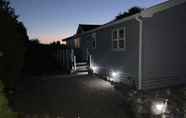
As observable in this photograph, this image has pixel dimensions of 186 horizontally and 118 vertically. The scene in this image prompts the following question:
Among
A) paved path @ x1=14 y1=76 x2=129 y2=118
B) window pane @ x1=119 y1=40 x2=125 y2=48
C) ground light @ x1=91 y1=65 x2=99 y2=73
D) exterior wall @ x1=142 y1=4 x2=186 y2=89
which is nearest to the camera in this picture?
paved path @ x1=14 y1=76 x2=129 y2=118

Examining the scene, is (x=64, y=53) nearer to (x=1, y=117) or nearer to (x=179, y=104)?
(x=179, y=104)

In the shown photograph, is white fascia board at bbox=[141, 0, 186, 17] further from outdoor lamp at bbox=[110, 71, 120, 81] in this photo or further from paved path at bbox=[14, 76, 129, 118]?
outdoor lamp at bbox=[110, 71, 120, 81]

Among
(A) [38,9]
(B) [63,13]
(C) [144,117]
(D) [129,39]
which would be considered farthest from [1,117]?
(B) [63,13]

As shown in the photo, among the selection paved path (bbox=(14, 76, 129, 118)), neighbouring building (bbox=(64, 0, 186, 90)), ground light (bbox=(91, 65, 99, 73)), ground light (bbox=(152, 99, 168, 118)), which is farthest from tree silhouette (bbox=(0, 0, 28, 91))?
ground light (bbox=(91, 65, 99, 73))

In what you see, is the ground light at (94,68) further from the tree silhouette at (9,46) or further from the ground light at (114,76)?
the tree silhouette at (9,46)

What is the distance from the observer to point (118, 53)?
38.4 feet

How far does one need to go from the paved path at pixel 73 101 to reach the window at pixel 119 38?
248 cm

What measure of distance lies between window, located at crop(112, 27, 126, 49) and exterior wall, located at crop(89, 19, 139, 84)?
0.82ft

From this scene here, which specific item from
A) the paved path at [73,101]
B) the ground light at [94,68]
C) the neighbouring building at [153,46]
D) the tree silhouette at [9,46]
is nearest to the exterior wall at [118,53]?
the neighbouring building at [153,46]

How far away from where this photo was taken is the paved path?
6.91 meters

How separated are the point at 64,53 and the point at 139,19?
32.2ft

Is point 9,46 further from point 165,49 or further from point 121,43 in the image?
point 165,49

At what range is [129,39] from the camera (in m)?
10.5

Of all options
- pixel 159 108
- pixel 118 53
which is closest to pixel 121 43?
pixel 118 53
